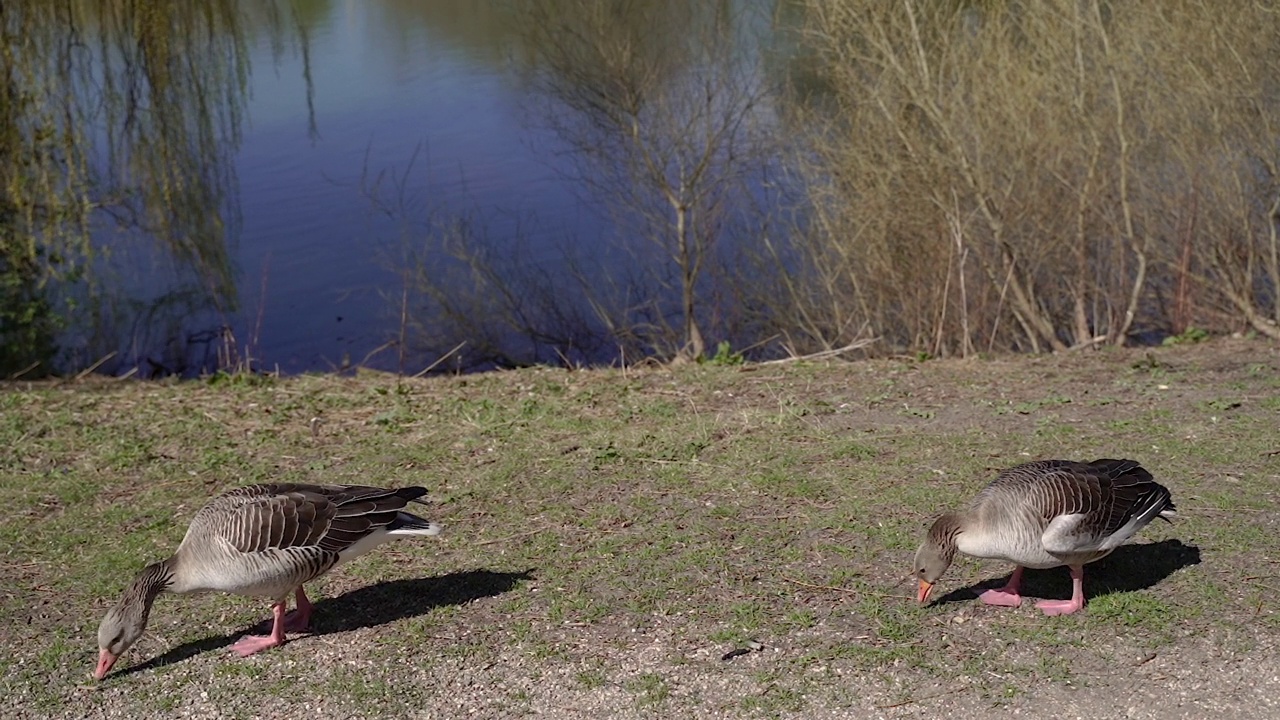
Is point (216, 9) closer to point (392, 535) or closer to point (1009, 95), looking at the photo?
A: point (1009, 95)

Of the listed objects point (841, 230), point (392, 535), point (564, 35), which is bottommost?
point (841, 230)

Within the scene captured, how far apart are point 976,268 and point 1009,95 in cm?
200

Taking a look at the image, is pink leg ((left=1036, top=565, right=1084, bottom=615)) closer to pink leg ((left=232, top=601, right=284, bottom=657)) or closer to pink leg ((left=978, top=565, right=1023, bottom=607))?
pink leg ((left=978, top=565, right=1023, bottom=607))

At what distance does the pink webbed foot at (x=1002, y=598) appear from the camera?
527 cm

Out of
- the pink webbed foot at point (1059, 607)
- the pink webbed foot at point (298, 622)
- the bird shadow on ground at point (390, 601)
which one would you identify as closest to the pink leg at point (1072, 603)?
the pink webbed foot at point (1059, 607)

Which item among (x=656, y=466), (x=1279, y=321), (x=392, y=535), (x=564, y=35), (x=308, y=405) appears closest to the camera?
(x=392, y=535)

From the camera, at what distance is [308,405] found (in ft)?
28.8

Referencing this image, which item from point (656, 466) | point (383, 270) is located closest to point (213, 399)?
point (656, 466)

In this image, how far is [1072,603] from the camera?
5.23 meters

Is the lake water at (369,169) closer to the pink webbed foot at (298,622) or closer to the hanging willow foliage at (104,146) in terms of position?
the hanging willow foliage at (104,146)

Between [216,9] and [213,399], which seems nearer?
[213,399]

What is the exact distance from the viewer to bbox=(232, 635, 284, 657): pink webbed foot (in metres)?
5.02

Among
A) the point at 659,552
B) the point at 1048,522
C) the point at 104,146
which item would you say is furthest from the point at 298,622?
the point at 104,146

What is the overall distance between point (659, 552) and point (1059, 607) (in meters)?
1.89
